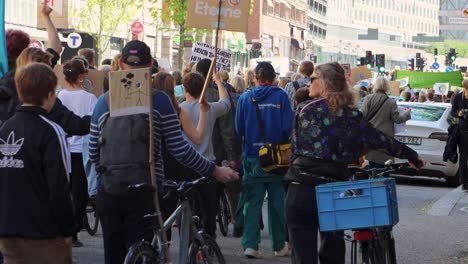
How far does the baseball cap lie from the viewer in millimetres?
7637

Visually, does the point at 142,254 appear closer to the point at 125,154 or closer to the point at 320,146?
the point at 125,154

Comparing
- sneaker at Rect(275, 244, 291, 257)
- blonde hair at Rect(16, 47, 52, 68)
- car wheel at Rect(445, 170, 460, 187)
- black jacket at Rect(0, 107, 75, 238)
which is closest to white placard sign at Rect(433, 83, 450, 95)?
car wheel at Rect(445, 170, 460, 187)

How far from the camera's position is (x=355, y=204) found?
751 cm

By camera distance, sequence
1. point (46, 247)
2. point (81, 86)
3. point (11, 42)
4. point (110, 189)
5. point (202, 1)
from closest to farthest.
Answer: point (46, 247) → point (110, 189) → point (11, 42) → point (81, 86) → point (202, 1)

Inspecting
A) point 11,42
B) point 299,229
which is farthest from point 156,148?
point 11,42

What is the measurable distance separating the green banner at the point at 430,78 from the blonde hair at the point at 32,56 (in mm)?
40059

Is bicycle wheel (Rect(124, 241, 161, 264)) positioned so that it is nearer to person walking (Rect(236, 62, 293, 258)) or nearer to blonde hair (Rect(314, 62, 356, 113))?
blonde hair (Rect(314, 62, 356, 113))

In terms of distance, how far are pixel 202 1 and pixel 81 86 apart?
8.75ft

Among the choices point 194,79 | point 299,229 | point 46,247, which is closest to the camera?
point 46,247

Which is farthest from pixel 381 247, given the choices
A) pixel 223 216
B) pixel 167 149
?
pixel 223 216

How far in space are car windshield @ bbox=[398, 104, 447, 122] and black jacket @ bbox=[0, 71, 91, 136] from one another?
1518 cm

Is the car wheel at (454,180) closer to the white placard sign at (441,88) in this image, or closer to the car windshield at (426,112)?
the car windshield at (426,112)

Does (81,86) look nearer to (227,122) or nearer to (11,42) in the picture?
(227,122)

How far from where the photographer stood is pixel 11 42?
8.92 meters
